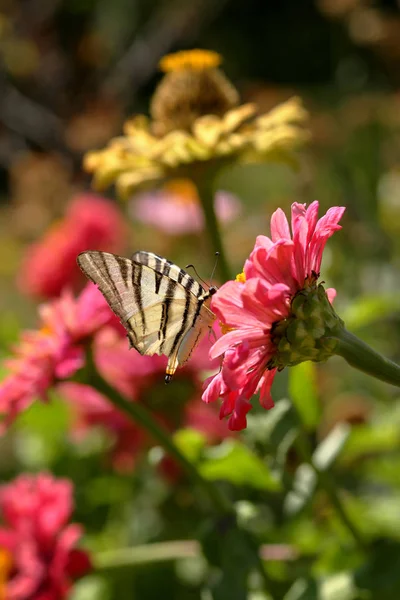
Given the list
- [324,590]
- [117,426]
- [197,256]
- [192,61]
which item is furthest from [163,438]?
[197,256]

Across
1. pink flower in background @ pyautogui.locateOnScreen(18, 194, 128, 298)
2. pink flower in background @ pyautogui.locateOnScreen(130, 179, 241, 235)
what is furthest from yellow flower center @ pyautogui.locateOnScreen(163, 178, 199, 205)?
pink flower in background @ pyautogui.locateOnScreen(18, 194, 128, 298)

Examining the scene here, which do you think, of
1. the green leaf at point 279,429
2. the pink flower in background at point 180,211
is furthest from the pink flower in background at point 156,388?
the pink flower in background at point 180,211

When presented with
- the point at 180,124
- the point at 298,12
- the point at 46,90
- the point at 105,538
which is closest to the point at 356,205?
the point at 180,124

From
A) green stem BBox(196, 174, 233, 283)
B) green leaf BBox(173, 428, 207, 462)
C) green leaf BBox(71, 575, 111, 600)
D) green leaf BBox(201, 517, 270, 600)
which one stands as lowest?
green leaf BBox(71, 575, 111, 600)

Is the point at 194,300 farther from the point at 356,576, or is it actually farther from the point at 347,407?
the point at 347,407

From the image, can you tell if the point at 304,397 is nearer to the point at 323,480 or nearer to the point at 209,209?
the point at 323,480

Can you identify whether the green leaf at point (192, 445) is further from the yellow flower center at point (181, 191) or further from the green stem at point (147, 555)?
the yellow flower center at point (181, 191)

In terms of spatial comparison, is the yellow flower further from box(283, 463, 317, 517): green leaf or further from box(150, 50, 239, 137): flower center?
box(283, 463, 317, 517): green leaf
